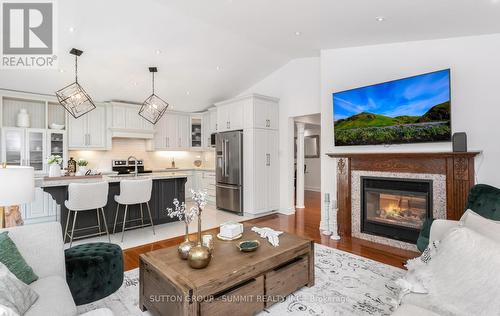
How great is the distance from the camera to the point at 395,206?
3.70 meters

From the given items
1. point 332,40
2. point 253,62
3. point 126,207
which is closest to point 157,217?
point 126,207

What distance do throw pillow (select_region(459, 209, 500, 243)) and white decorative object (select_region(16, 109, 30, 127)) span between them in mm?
6719

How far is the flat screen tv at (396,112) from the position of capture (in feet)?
Answer: 10.1

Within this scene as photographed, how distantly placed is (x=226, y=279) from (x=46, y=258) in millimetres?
1279

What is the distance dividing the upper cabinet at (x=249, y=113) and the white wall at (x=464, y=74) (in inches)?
81.1

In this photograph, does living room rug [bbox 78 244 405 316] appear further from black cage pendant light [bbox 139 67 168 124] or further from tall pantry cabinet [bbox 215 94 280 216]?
black cage pendant light [bbox 139 67 168 124]

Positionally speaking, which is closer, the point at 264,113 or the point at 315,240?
the point at 315,240

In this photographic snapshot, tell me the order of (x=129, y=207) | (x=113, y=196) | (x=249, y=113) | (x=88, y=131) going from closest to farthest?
(x=113, y=196) < (x=129, y=207) < (x=249, y=113) < (x=88, y=131)

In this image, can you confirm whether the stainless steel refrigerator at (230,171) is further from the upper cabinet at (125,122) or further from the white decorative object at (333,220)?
the upper cabinet at (125,122)

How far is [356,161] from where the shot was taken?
3.95 metres

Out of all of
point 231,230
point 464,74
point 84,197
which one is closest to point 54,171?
point 84,197

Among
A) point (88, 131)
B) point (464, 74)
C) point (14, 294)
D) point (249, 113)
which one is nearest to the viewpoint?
point (14, 294)

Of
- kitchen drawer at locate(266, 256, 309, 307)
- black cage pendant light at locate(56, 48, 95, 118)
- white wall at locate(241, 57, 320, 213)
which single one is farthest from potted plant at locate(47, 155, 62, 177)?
white wall at locate(241, 57, 320, 213)

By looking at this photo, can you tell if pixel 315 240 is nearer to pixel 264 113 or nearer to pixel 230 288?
pixel 230 288
